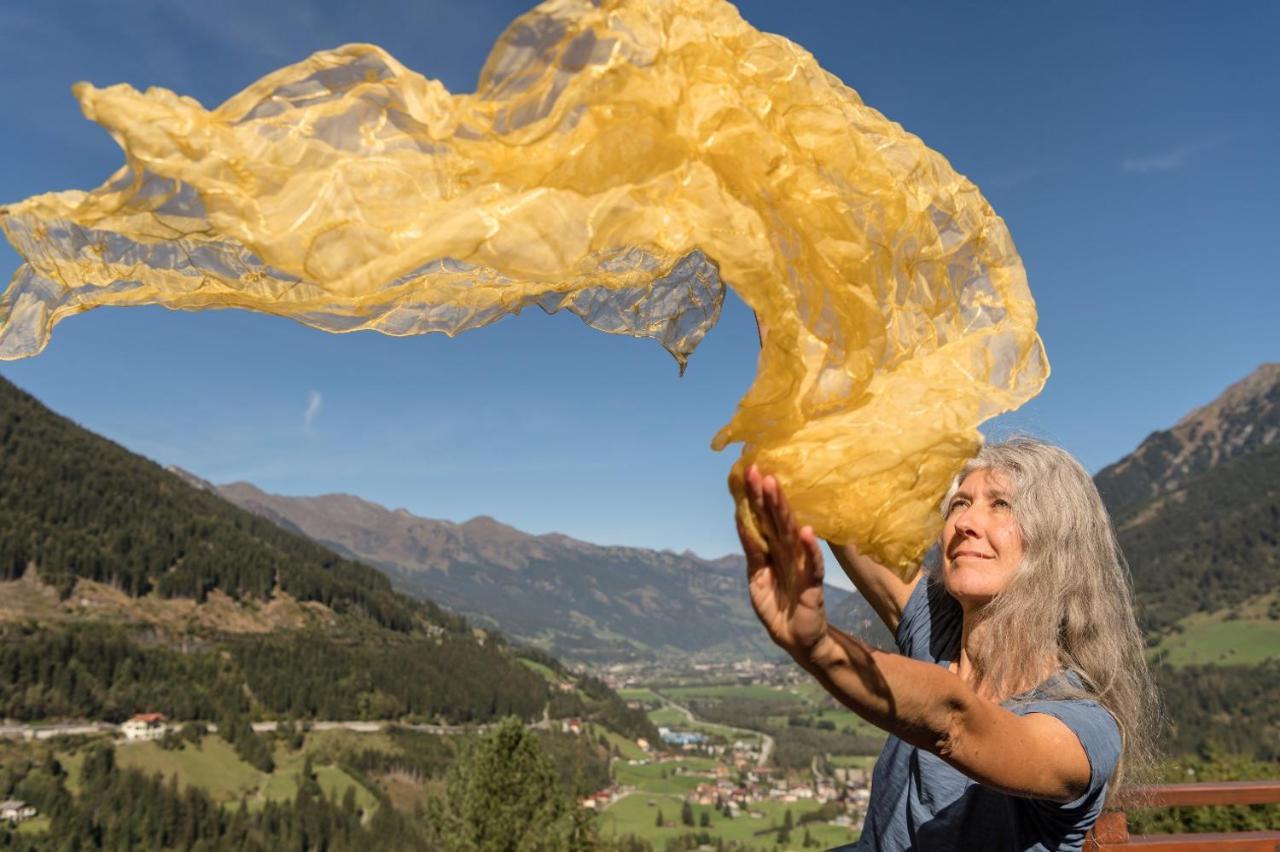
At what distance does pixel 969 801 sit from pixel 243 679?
125 meters

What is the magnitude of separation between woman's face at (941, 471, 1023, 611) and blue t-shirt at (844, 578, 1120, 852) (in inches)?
10.9

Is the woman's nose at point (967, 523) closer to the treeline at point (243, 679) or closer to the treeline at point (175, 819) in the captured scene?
the treeline at point (175, 819)

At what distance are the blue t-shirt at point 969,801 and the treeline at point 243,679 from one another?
11682 cm

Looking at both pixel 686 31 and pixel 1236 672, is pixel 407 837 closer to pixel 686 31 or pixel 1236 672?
pixel 686 31

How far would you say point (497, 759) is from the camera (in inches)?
1486

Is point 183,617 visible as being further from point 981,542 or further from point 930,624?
point 981,542

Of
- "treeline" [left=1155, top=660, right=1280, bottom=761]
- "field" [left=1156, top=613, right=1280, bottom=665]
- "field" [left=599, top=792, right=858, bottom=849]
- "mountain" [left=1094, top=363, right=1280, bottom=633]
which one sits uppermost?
"mountain" [left=1094, top=363, right=1280, bottom=633]

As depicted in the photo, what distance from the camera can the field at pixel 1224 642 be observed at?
118 m

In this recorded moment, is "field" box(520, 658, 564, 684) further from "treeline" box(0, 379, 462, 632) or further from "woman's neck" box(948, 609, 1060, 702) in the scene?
"woman's neck" box(948, 609, 1060, 702)

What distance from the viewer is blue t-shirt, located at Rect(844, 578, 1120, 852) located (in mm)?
1840

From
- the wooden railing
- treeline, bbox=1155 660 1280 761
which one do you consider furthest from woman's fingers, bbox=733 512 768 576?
treeline, bbox=1155 660 1280 761

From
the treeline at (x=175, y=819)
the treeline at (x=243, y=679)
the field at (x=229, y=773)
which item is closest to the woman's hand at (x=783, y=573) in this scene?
the treeline at (x=175, y=819)

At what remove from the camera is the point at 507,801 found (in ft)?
122

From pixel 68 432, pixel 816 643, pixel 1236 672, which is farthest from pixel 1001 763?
pixel 68 432
